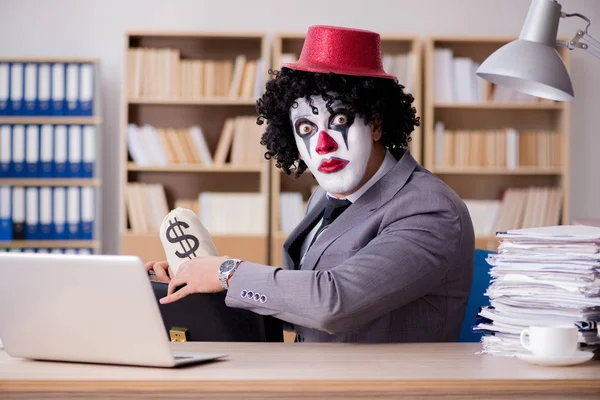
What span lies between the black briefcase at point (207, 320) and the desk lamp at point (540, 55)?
69cm

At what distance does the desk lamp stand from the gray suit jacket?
1.04 feet

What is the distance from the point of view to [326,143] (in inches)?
78.7

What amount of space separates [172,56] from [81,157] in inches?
29.2

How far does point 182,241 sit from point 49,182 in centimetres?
296

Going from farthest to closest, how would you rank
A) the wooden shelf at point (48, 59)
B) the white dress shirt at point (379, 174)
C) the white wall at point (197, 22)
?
the white wall at point (197, 22)
the wooden shelf at point (48, 59)
the white dress shirt at point (379, 174)

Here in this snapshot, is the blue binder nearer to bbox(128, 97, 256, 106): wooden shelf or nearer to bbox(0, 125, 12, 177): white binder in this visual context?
bbox(0, 125, 12, 177): white binder

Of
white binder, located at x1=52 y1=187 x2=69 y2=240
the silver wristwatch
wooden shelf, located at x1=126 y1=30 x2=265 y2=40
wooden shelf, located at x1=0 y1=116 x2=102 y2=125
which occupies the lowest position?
white binder, located at x1=52 y1=187 x2=69 y2=240

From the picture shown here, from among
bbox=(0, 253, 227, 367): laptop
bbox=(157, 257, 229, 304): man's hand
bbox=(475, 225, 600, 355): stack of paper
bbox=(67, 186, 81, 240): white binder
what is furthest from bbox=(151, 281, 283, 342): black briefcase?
bbox=(67, 186, 81, 240): white binder

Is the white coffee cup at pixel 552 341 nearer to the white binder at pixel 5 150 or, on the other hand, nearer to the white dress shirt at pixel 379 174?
the white dress shirt at pixel 379 174

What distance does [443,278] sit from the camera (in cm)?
182

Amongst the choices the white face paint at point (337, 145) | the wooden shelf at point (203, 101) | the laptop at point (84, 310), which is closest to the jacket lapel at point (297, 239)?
the white face paint at point (337, 145)

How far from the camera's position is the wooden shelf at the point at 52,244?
15.6ft

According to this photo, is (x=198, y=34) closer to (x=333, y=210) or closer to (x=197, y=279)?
(x=333, y=210)

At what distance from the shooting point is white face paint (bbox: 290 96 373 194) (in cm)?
201
